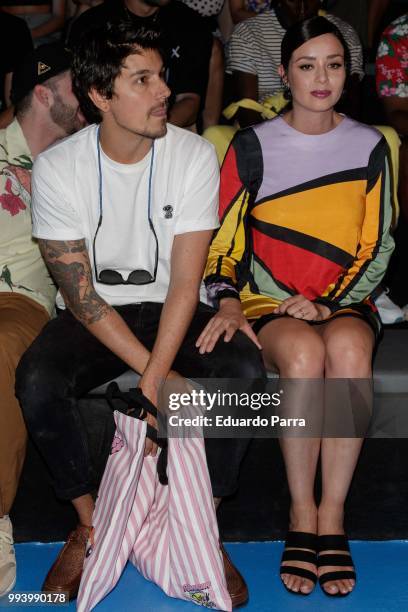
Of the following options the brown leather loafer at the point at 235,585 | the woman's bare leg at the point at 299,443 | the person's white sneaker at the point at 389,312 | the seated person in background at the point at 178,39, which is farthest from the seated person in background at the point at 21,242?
the person's white sneaker at the point at 389,312

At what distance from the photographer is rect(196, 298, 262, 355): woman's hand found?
2336 mm

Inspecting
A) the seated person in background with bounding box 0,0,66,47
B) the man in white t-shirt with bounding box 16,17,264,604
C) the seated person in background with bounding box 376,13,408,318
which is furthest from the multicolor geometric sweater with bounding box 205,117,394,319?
the seated person in background with bounding box 0,0,66,47

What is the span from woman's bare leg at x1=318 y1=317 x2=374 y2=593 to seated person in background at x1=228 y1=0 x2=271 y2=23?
2.34 meters

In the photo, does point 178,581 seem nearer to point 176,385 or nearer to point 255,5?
point 176,385

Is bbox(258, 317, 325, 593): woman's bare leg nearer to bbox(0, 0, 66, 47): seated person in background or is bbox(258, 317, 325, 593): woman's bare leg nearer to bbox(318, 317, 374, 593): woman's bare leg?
bbox(318, 317, 374, 593): woman's bare leg

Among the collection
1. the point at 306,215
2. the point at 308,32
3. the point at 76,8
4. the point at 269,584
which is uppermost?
the point at 308,32

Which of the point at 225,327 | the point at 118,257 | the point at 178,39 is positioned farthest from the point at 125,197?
the point at 178,39

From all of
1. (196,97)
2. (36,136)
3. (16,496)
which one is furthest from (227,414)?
(196,97)

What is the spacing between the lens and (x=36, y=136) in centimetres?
274

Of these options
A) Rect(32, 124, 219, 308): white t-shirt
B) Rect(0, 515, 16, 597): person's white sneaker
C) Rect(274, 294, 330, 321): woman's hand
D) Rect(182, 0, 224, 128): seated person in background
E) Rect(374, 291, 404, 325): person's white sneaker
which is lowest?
Rect(0, 515, 16, 597): person's white sneaker

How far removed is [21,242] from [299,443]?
96 centimetres

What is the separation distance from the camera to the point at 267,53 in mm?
3758

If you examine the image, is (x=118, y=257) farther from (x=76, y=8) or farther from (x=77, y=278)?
(x=76, y=8)

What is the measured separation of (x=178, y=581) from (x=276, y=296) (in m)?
0.81
